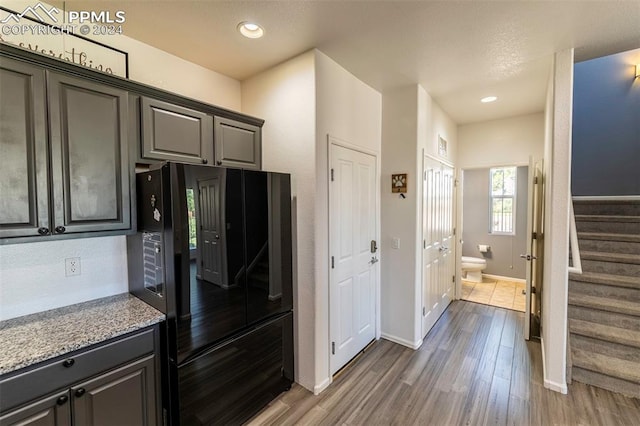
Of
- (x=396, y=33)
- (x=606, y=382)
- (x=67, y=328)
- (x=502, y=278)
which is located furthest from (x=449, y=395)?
(x=502, y=278)

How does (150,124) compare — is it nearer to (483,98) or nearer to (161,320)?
(161,320)

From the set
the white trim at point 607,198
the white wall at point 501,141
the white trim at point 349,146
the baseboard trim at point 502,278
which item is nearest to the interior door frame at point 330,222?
the white trim at point 349,146

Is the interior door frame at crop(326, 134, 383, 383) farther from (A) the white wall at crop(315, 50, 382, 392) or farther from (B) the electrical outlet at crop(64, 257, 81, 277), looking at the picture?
(B) the electrical outlet at crop(64, 257, 81, 277)

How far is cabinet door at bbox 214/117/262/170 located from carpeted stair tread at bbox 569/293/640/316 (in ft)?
10.7

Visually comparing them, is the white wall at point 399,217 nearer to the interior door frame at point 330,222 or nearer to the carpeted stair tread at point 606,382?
the interior door frame at point 330,222

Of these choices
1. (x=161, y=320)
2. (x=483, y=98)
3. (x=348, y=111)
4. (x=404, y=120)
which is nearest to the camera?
(x=161, y=320)

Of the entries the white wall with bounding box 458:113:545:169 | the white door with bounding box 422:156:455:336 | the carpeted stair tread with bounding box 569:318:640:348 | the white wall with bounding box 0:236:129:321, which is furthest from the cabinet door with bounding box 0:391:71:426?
the white wall with bounding box 458:113:545:169

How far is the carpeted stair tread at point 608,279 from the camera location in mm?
2623

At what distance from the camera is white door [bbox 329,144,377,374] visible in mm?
2482

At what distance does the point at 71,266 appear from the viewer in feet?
5.90

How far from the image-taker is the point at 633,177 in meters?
3.80

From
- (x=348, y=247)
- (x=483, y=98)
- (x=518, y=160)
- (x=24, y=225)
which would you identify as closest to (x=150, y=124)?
(x=24, y=225)

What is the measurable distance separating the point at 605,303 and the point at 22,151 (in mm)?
4440

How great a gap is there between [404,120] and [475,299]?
10.4ft
